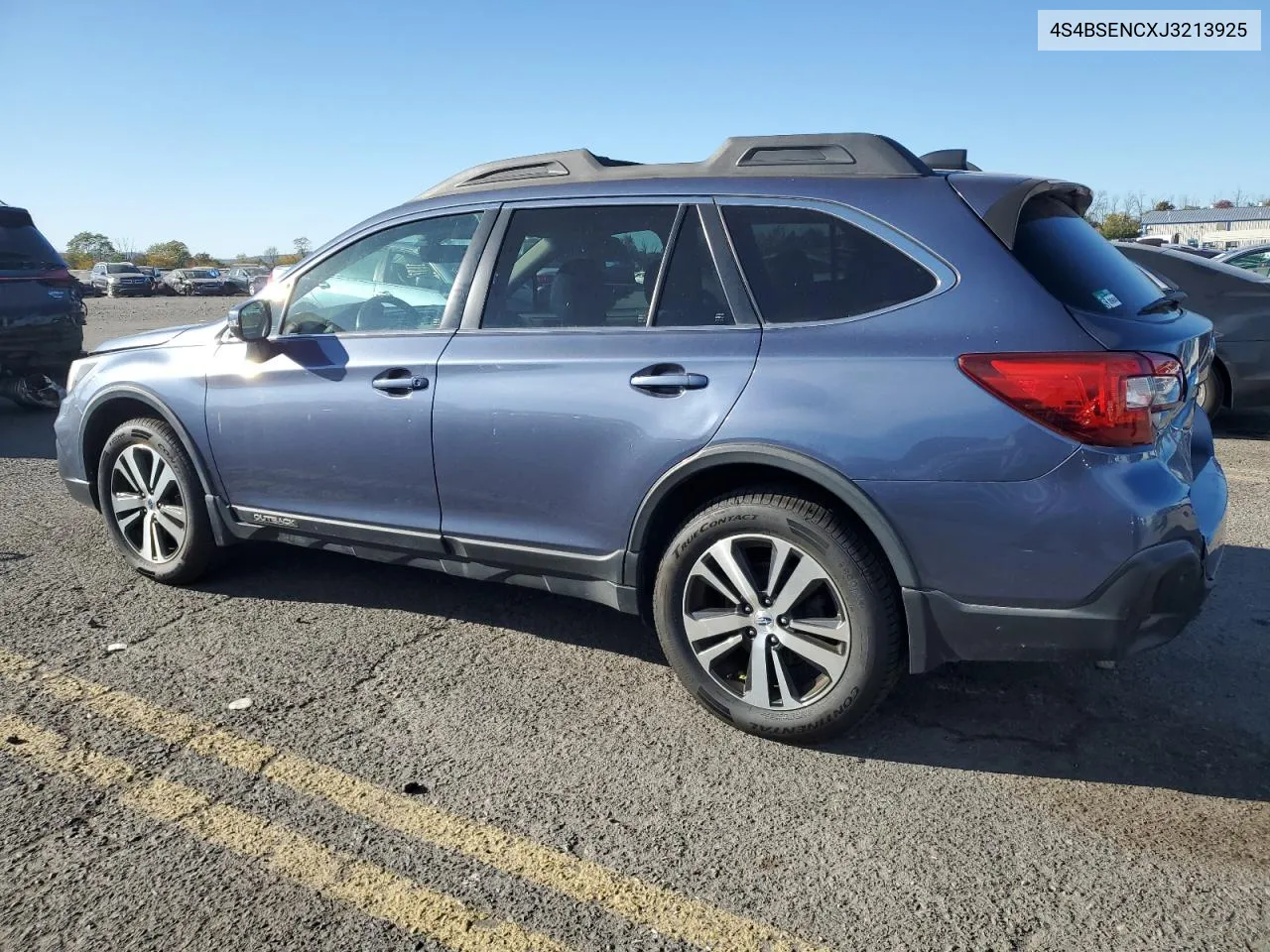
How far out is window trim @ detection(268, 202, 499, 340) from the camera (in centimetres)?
399

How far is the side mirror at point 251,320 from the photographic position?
14.3 feet

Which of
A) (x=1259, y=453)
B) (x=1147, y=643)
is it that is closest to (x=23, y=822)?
(x=1147, y=643)

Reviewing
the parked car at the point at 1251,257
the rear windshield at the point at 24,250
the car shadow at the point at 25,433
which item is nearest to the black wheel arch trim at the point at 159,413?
the car shadow at the point at 25,433

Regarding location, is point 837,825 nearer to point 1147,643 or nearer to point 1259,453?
point 1147,643

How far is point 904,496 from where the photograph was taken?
9.94ft

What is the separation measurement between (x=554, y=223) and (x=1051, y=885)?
2.72m

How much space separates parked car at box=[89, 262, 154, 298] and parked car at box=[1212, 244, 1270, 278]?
164 ft

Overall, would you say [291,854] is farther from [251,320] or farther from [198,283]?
[198,283]

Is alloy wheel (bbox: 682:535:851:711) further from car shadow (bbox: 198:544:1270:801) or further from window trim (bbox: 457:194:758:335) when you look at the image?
window trim (bbox: 457:194:758:335)

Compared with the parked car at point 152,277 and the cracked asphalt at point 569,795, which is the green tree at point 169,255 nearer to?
the parked car at point 152,277

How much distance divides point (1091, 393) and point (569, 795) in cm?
186

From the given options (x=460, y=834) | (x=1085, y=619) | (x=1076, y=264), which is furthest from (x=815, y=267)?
(x=460, y=834)

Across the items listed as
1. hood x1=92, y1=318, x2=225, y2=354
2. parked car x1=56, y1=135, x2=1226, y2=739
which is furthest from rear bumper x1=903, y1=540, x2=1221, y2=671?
hood x1=92, y1=318, x2=225, y2=354

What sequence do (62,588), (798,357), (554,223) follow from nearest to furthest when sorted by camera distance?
1. (798,357)
2. (554,223)
3. (62,588)
